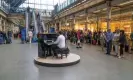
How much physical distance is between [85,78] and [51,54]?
394 cm

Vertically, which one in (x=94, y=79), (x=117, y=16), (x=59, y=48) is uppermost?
(x=117, y=16)

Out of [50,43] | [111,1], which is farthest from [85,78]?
[111,1]

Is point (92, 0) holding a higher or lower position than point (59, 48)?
higher

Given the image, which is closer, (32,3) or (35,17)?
(35,17)

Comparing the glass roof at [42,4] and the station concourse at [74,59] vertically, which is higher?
the glass roof at [42,4]

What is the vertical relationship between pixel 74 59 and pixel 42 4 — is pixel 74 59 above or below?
below

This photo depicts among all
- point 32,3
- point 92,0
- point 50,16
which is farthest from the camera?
point 32,3

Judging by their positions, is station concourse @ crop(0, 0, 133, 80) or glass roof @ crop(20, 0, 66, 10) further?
glass roof @ crop(20, 0, 66, 10)

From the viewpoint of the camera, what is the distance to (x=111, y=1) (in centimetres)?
1371

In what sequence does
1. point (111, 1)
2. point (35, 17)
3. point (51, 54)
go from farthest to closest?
point (35, 17)
point (111, 1)
point (51, 54)

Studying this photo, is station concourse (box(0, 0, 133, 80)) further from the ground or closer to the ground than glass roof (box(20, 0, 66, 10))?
closer to the ground

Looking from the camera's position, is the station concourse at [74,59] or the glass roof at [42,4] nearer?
the station concourse at [74,59]

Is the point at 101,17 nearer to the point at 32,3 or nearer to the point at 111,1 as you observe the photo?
the point at 111,1

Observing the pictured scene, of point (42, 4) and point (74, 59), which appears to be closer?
point (74, 59)
